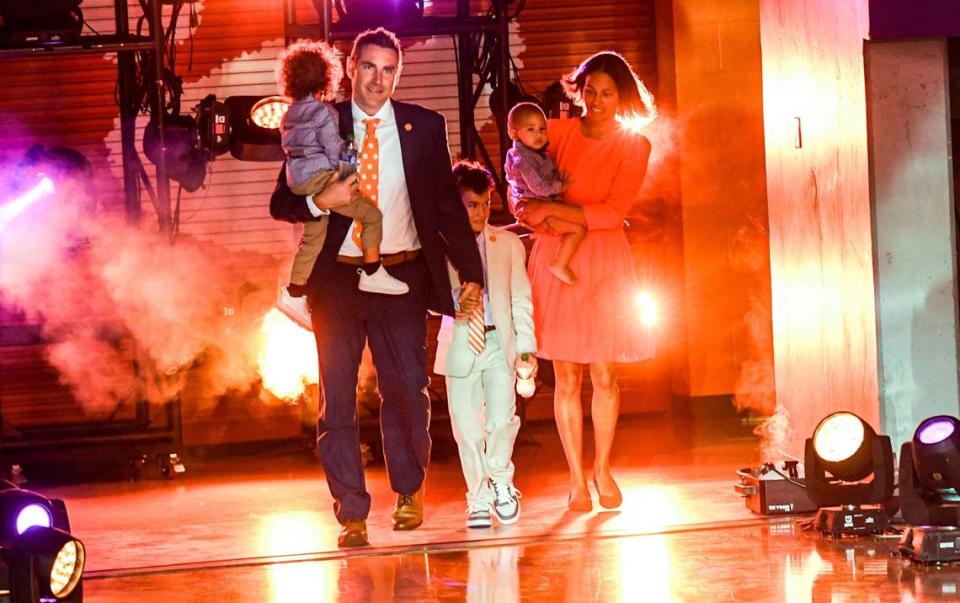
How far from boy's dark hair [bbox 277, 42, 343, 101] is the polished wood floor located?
1.69 m

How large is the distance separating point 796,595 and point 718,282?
5510 mm

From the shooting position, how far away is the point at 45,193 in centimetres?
898

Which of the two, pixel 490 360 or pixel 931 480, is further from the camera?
pixel 490 360

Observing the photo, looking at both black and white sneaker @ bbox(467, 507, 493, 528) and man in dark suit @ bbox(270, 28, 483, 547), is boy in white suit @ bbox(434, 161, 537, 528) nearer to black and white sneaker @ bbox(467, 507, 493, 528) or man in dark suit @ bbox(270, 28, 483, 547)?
black and white sneaker @ bbox(467, 507, 493, 528)

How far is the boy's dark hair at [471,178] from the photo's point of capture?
240 inches

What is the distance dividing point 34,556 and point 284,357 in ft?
18.3

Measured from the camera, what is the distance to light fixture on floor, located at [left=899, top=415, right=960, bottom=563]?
489 cm

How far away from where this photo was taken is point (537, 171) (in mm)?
6102

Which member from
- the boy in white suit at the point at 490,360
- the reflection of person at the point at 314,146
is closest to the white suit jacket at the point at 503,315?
the boy in white suit at the point at 490,360

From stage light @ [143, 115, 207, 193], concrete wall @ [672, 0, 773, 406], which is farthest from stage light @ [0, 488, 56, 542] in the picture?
concrete wall @ [672, 0, 773, 406]

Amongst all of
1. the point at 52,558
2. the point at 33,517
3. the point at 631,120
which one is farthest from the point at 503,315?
the point at 52,558

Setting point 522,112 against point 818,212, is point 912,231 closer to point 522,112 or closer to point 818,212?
point 818,212

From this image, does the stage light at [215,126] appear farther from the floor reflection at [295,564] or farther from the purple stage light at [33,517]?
the purple stage light at [33,517]

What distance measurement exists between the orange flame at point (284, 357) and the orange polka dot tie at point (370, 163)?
3.66 metres
